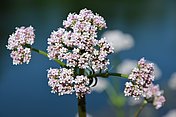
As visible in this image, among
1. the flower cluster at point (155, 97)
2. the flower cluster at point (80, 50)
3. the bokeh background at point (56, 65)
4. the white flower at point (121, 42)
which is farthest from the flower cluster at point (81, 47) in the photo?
the white flower at point (121, 42)

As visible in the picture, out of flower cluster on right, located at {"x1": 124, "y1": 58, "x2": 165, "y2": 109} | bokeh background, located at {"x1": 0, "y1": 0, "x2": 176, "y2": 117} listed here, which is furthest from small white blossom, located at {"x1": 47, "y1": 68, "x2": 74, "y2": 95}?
bokeh background, located at {"x1": 0, "y1": 0, "x2": 176, "y2": 117}

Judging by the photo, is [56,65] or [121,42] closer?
[121,42]

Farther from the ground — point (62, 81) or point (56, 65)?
point (56, 65)

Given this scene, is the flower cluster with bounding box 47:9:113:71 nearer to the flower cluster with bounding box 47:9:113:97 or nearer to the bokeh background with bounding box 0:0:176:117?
the flower cluster with bounding box 47:9:113:97

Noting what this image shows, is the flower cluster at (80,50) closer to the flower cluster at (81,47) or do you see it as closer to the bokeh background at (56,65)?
the flower cluster at (81,47)

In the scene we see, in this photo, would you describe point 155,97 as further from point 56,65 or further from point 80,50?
point 56,65

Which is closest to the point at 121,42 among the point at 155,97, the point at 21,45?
the point at 155,97
